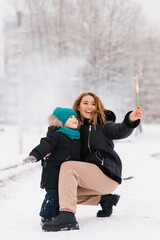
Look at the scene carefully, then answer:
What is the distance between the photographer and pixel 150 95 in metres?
43.1

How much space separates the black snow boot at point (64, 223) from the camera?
3.48 meters

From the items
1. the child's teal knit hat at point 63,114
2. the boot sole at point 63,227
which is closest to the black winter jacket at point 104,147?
the child's teal knit hat at point 63,114

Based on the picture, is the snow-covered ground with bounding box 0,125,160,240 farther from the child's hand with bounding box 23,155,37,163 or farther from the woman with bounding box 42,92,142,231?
the child's hand with bounding box 23,155,37,163

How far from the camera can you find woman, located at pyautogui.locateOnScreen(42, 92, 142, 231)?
3.50m

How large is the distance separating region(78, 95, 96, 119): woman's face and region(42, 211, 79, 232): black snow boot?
1089 mm

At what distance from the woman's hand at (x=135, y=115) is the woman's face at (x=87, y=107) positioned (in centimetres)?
60

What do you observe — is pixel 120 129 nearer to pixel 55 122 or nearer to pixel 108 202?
pixel 55 122

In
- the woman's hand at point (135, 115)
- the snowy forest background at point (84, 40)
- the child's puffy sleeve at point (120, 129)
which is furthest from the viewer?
the snowy forest background at point (84, 40)

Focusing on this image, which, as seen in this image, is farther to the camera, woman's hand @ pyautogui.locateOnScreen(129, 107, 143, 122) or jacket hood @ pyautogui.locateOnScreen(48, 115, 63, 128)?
jacket hood @ pyautogui.locateOnScreen(48, 115, 63, 128)

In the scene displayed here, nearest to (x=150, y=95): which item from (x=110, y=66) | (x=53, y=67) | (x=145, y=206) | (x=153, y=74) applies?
(x=153, y=74)

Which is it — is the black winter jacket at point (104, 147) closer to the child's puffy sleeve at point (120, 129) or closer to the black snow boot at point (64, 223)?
the child's puffy sleeve at point (120, 129)

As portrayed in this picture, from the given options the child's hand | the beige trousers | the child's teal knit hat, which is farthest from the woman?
the child's hand

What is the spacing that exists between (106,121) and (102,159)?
0.41 meters

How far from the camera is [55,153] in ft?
12.1
